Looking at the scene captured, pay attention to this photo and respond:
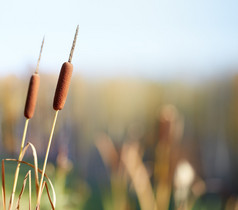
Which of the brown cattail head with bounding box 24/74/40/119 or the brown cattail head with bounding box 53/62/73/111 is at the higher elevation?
the brown cattail head with bounding box 53/62/73/111

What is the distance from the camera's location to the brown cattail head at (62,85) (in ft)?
1.47

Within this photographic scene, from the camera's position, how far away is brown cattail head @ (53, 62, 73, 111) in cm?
45

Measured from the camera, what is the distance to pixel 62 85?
453 millimetres

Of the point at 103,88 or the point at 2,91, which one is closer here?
the point at 103,88

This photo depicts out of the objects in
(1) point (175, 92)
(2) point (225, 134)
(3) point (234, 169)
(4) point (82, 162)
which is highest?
(1) point (175, 92)

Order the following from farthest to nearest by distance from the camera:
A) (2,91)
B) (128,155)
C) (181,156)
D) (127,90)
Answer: (2,91) < (127,90) < (181,156) < (128,155)

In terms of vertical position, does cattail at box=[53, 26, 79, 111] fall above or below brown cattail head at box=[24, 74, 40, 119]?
above

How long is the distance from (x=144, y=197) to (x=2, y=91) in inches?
72.4

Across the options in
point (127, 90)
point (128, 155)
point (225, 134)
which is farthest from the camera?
point (127, 90)

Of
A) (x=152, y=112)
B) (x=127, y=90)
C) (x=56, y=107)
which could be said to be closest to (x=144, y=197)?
(x=56, y=107)

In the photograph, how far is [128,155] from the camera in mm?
1312

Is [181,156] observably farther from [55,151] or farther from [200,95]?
[55,151]

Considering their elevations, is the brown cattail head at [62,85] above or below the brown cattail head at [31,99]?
above

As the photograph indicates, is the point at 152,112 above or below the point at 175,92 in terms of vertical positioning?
below
